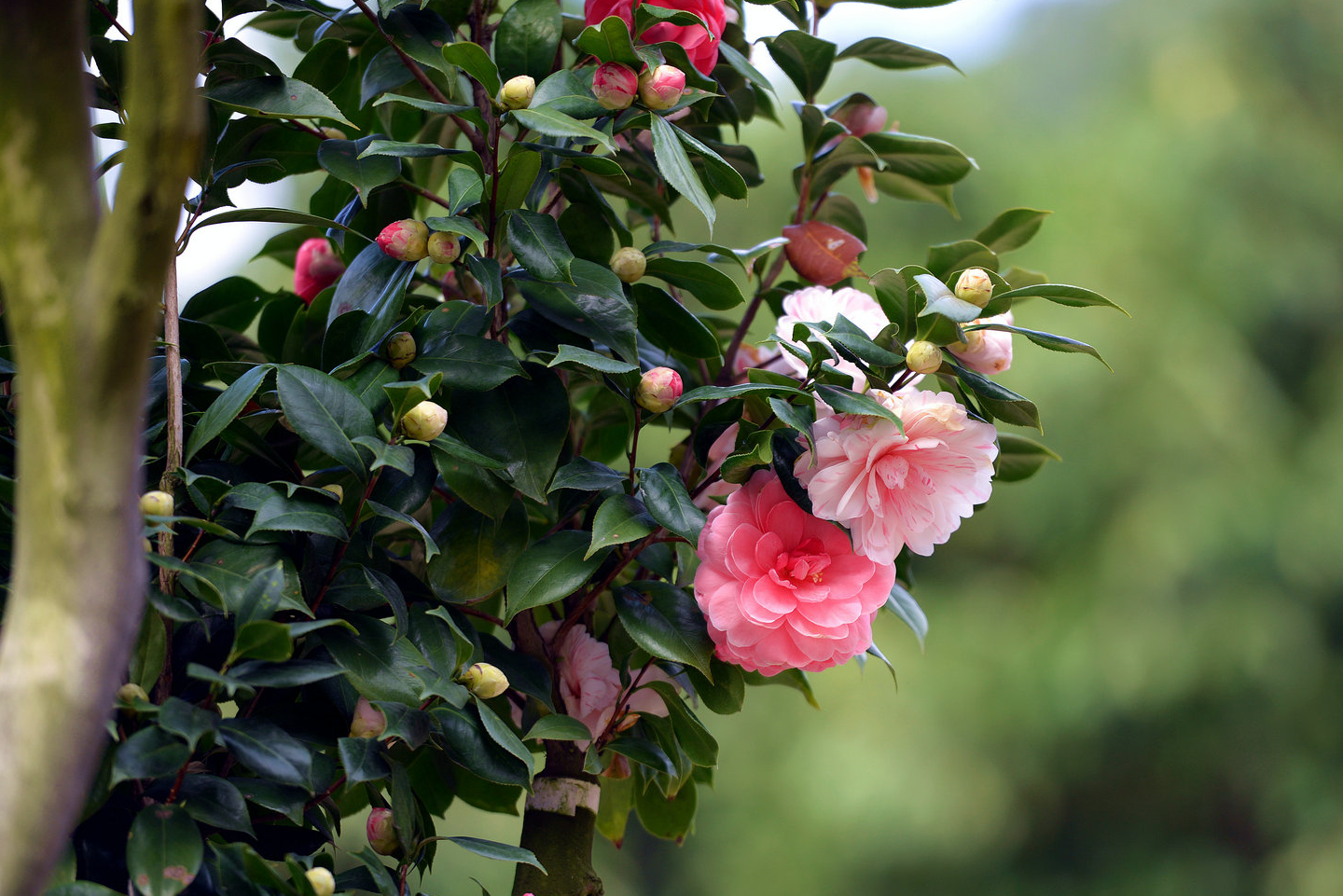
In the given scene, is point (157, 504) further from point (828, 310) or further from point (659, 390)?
point (828, 310)

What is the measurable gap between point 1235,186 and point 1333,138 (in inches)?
18.5

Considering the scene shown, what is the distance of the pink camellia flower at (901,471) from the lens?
1.19 feet

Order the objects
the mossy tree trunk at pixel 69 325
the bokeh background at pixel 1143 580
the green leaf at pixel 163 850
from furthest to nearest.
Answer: the bokeh background at pixel 1143 580 → the green leaf at pixel 163 850 → the mossy tree trunk at pixel 69 325

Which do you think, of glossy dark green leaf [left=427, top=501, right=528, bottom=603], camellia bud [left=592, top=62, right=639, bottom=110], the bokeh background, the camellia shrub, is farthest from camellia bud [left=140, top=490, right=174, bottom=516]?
the bokeh background

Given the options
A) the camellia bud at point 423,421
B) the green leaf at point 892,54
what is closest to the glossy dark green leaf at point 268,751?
the camellia bud at point 423,421

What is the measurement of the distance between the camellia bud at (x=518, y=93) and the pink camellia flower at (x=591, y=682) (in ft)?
0.74

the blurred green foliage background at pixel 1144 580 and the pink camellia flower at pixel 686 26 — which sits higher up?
the pink camellia flower at pixel 686 26

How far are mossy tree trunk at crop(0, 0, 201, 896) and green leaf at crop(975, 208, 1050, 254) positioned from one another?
1.36ft

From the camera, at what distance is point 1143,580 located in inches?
98.3

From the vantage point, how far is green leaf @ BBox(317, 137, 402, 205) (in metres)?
0.39

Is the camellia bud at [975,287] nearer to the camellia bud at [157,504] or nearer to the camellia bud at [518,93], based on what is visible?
the camellia bud at [518,93]

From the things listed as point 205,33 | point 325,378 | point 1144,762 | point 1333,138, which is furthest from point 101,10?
point 1333,138

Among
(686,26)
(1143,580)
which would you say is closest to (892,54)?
(686,26)

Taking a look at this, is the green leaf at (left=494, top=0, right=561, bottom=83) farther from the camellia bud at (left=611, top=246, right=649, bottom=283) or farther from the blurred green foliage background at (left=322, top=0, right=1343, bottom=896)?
the blurred green foliage background at (left=322, top=0, right=1343, bottom=896)
